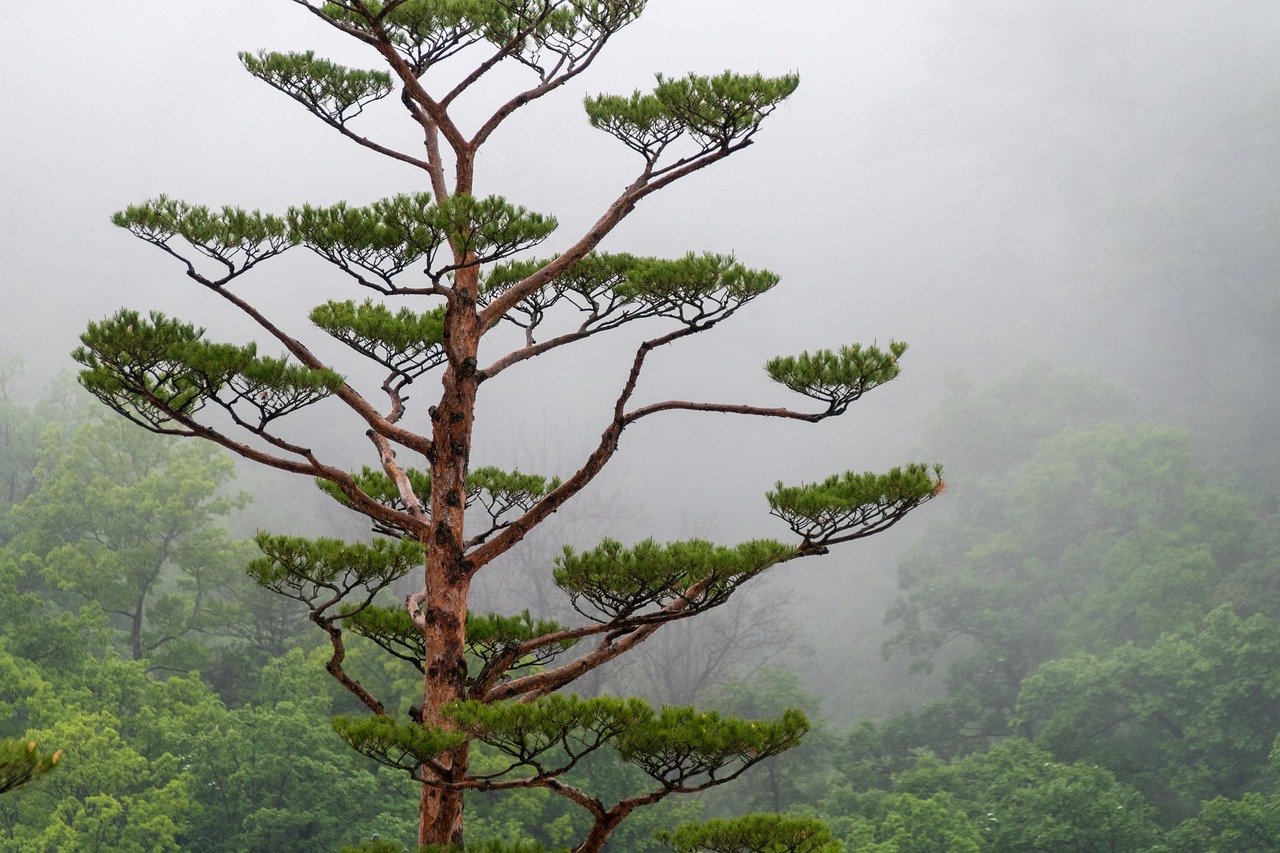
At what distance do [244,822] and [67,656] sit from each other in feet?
12.4

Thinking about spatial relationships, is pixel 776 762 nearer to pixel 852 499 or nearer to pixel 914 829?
pixel 914 829

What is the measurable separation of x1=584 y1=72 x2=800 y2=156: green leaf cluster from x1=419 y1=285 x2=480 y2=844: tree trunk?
925 mm

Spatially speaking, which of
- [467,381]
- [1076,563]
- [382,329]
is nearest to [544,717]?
[467,381]

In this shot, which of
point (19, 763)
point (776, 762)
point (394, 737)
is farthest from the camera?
point (776, 762)

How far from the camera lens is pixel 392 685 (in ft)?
54.4

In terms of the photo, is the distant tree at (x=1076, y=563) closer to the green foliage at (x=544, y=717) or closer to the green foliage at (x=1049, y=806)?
the green foliage at (x=1049, y=806)

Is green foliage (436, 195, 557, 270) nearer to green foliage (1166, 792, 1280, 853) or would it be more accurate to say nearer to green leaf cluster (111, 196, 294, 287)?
green leaf cluster (111, 196, 294, 287)

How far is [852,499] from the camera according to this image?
176 inches

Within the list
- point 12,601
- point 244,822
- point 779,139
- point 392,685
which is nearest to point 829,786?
point 392,685

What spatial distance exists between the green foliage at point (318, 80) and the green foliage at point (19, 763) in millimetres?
2890

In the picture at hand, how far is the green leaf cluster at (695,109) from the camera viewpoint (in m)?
4.29

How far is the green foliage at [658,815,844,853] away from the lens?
169 inches

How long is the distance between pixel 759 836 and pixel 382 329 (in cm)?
240

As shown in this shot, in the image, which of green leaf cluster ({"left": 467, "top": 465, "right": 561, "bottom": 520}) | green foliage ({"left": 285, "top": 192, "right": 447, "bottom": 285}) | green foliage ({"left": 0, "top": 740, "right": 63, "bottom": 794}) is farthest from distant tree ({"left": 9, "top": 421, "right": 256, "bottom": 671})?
green foliage ({"left": 0, "top": 740, "right": 63, "bottom": 794})
